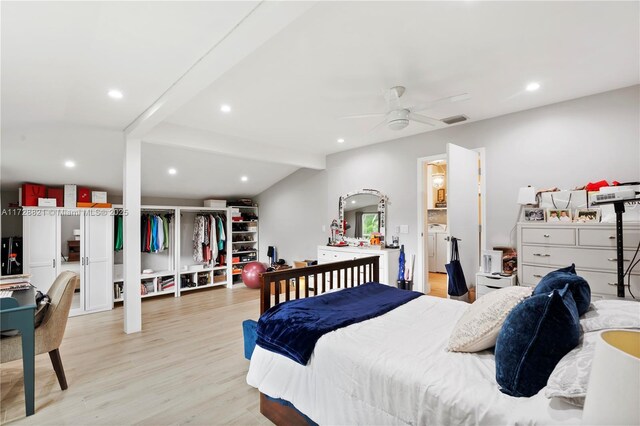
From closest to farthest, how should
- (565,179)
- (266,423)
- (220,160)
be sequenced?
(266,423), (565,179), (220,160)

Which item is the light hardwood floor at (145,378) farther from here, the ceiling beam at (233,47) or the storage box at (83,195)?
Result: the ceiling beam at (233,47)

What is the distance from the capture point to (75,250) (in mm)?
4367

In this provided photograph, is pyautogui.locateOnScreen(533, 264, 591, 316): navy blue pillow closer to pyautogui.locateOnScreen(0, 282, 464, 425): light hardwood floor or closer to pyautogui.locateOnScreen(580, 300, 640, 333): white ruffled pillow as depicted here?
pyautogui.locateOnScreen(580, 300, 640, 333): white ruffled pillow

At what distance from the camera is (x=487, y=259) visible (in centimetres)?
355

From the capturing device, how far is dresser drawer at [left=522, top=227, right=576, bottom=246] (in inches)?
116

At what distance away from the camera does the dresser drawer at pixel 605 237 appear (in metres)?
2.64

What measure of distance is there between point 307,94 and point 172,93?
124cm

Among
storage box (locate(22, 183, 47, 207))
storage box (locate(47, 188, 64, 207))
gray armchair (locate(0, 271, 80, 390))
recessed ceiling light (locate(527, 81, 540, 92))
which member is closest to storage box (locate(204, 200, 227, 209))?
storage box (locate(47, 188, 64, 207))

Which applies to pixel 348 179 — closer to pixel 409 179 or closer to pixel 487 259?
pixel 409 179

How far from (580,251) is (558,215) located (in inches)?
18.4

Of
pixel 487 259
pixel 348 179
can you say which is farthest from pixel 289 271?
pixel 348 179

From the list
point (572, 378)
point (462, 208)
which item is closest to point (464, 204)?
point (462, 208)

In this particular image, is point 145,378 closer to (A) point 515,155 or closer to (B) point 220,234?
(B) point 220,234

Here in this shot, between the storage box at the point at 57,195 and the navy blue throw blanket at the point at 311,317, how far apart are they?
164 inches
